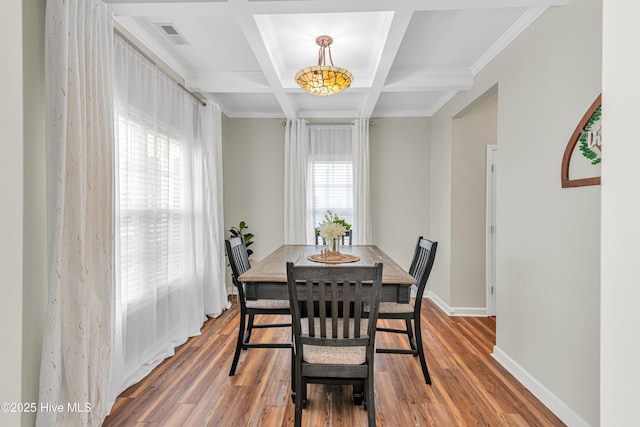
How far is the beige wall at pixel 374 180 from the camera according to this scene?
4.87 m

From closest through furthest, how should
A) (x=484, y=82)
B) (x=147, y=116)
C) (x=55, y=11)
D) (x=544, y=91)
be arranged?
1. (x=55, y=11)
2. (x=544, y=91)
3. (x=147, y=116)
4. (x=484, y=82)

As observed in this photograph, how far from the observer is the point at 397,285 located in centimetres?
203

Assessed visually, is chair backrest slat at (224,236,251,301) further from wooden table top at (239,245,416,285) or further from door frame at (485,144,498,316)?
door frame at (485,144,498,316)

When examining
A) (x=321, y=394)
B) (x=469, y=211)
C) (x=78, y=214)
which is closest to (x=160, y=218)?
(x=78, y=214)

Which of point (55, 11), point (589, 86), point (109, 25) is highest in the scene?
point (109, 25)

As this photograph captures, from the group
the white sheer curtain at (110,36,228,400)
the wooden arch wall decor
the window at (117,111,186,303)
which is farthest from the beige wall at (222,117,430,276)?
the wooden arch wall decor

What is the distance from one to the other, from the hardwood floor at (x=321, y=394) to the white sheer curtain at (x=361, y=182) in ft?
6.38

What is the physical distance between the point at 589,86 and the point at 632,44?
1.65 meters

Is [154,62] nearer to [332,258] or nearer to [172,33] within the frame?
[172,33]

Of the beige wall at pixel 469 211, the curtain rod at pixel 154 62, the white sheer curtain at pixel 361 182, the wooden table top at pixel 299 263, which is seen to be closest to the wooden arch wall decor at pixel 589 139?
the wooden table top at pixel 299 263

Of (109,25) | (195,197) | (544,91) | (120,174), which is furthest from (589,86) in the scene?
(195,197)

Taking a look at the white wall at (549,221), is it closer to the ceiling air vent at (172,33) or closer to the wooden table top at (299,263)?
the wooden table top at (299,263)

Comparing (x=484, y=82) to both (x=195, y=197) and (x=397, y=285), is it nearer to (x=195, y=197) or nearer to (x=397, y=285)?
(x=397, y=285)

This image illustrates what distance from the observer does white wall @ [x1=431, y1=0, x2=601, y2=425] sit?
6.07ft
